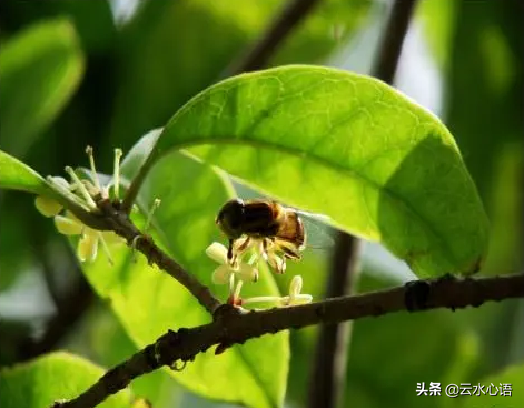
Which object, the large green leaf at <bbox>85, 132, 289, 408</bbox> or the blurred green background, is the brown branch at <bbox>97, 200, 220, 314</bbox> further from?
the blurred green background

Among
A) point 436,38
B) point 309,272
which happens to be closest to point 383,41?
point 309,272

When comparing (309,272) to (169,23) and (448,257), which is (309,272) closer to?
(169,23)

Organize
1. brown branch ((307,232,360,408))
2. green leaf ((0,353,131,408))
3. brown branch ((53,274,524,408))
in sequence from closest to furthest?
brown branch ((53,274,524,408)) < green leaf ((0,353,131,408)) < brown branch ((307,232,360,408))

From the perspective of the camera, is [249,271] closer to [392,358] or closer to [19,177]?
[19,177]

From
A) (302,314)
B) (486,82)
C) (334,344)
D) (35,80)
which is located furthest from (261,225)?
(486,82)

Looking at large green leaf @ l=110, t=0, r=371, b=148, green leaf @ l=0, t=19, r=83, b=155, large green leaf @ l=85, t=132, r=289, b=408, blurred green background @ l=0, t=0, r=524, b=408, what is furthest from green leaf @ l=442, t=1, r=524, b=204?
large green leaf @ l=85, t=132, r=289, b=408

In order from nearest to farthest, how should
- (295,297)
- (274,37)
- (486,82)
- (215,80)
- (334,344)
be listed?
(295,297)
(334,344)
(274,37)
(215,80)
(486,82)
